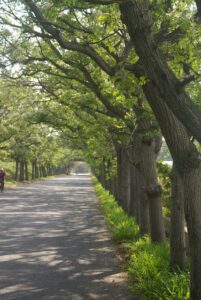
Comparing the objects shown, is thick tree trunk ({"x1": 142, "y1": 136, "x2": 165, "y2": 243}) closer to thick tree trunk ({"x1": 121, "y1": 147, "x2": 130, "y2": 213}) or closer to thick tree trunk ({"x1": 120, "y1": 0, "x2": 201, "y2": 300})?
thick tree trunk ({"x1": 120, "y1": 0, "x2": 201, "y2": 300})

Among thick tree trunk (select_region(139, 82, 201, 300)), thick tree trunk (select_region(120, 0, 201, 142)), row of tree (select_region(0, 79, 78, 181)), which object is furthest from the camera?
row of tree (select_region(0, 79, 78, 181))

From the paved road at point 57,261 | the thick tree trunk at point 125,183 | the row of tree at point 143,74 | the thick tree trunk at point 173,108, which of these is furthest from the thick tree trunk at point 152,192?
the thick tree trunk at point 125,183

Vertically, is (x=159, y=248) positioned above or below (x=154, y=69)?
below

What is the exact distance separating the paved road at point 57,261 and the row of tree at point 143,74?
137cm

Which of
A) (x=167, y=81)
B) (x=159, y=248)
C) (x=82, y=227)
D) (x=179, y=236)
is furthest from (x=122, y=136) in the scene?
(x=167, y=81)

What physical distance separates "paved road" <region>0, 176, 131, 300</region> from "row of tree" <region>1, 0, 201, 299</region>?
1.37 meters

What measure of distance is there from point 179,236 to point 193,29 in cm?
403

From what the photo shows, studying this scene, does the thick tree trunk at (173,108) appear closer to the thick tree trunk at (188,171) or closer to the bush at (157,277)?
the thick tree trunk at (188,171)

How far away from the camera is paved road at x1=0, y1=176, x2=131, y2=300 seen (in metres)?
7.99

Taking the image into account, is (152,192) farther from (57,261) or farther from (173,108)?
(173,108)

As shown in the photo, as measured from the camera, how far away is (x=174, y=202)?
9102 mm

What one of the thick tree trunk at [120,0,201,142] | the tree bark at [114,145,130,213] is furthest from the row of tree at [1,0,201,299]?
the tree bark at [114,145,130,213]

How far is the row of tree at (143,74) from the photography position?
5664 mm

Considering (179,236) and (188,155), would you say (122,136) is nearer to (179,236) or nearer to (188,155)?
(179,236)
